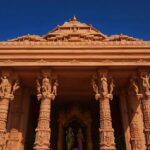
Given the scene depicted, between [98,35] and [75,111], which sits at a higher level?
[98,35]

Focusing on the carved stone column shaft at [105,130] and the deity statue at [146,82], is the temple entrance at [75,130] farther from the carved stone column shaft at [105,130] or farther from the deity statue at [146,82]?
the deity statue at [146,82]

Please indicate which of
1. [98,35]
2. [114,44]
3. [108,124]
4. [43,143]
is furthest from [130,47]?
[98,35]

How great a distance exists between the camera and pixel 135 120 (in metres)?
14.5

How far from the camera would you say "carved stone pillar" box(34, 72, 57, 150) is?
11.4 metres

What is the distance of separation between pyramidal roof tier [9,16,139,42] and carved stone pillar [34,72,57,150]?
7.73 metres

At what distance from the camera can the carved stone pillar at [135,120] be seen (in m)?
13.6

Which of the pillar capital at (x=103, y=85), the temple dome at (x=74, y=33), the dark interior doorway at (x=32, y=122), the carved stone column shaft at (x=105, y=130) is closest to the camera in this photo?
the carved stone column shaft at (x=105, y=130)

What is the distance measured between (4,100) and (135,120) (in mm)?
7785

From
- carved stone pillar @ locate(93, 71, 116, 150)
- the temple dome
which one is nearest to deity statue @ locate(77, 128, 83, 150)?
carved stone pillar @ locate(93, 71, 116, 150)

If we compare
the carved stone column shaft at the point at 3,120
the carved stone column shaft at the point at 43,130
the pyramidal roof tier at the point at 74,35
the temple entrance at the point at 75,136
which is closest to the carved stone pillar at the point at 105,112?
the carved stone column shaft at the point at 43,130

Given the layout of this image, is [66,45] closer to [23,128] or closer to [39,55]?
[39,55]

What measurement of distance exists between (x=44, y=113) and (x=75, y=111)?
4.61 meters

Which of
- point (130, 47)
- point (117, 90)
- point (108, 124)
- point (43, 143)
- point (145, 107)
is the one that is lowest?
point (43, 143)

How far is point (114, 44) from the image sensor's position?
13.5m
